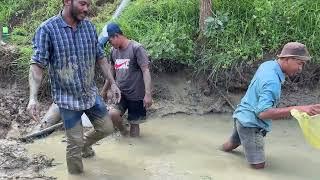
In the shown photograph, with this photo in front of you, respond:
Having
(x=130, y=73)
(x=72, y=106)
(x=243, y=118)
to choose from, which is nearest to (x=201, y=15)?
(x=130, y=73)

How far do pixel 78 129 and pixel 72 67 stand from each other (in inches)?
24.7

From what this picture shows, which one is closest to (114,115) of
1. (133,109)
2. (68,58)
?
(133,109)

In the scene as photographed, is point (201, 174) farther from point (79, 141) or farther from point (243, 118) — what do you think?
point (79, 141)

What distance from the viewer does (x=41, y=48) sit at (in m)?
4.85

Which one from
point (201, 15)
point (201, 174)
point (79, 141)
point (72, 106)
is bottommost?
point (201, 174)

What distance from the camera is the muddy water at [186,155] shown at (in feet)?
18.1

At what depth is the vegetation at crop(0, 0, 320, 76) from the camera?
7.55 m

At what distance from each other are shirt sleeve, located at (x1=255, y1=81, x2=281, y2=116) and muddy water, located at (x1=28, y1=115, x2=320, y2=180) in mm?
813

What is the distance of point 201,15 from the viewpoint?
7.89m

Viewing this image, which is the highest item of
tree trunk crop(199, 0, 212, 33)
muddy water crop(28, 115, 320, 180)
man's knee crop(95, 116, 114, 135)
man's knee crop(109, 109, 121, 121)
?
tree trunk crop(199, 0, 212, 33)

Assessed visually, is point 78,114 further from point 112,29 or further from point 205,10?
point 205,10

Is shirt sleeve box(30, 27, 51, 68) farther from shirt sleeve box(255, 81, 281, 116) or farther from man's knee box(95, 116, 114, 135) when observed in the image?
shirt sleeve box(255, 81, 281, 116)

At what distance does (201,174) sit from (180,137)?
1.20m

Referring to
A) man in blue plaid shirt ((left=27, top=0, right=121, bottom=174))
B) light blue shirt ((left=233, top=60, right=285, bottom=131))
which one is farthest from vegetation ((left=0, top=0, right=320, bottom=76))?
man in blue plaid shirt ((left=27, top=0, right=121, bottom=174))
